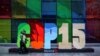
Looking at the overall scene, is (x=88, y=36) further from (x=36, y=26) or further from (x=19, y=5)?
(x=19, y=5)

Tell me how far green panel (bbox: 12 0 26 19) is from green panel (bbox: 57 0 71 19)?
127 centimetres

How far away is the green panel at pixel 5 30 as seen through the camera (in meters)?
9.70

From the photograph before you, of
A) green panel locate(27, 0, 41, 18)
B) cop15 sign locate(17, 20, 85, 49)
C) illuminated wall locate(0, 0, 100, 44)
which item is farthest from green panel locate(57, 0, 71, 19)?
green panel locate(27, 0, 41, 18)

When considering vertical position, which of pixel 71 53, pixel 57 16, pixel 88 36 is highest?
pixel 57 16

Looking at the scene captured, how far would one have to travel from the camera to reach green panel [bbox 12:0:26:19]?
9695 mm

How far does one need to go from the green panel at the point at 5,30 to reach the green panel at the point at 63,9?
185 cm

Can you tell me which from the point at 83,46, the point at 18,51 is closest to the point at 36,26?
the point at 18,51

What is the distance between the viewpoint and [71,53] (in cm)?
977

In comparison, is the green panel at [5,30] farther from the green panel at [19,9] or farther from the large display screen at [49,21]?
the green panel at [19,9]

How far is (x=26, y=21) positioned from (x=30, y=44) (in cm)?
85

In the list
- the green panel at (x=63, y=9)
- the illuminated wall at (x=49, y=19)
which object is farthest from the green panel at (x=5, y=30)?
the green panel at (x=63, y=9)

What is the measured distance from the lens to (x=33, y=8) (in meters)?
9.71

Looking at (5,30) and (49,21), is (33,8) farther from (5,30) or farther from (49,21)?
(5,30)

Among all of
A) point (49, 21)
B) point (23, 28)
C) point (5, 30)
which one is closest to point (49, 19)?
point (49, 21)
